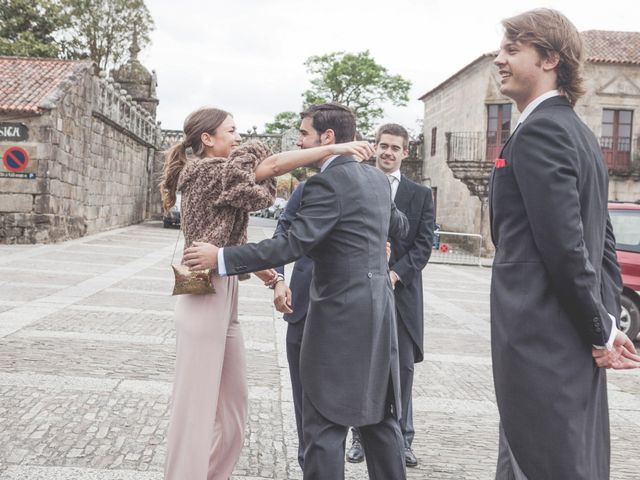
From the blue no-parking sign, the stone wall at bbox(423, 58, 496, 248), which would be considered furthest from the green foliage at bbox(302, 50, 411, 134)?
the blue no-parking sign

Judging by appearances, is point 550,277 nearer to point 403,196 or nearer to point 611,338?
point 611,338

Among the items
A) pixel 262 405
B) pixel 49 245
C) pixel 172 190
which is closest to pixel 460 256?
pixel 49 245

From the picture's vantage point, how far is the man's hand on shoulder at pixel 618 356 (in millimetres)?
2168

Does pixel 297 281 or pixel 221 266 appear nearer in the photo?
pixel 221 266

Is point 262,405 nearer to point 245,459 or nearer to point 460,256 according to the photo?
point 245,459

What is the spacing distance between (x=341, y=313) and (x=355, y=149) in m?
0.71

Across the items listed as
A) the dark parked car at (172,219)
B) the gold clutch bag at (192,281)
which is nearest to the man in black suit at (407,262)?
the gold clutch bag at (192,281)

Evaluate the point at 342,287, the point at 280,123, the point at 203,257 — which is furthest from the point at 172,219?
the point at 280,123

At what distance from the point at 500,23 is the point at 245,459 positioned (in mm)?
2711

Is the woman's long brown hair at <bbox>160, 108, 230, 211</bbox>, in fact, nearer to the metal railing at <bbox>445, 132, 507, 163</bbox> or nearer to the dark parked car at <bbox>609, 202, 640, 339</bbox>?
the dark parked car at <bbox>609, 202, 640, 339</bbox>

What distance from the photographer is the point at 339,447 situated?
284cm

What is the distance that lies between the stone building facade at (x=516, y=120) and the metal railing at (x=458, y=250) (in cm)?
310

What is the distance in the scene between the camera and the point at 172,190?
3.27 m

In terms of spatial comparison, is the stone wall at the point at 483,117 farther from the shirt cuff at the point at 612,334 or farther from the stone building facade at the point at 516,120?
the shirt cuff at the point at 612,334
